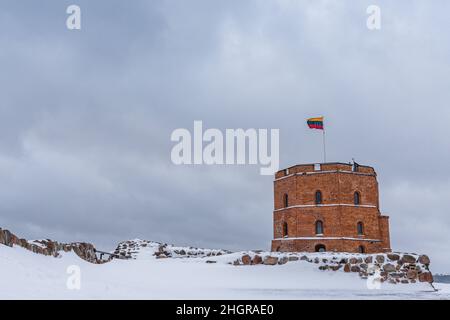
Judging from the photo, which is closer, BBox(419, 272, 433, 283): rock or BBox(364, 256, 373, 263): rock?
BBox(419, 272, 433, 283): rock

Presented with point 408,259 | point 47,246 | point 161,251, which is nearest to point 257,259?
point 408,259

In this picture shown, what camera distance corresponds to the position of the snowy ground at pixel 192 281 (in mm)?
8141

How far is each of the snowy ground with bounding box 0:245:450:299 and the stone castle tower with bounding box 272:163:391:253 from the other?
14.0m

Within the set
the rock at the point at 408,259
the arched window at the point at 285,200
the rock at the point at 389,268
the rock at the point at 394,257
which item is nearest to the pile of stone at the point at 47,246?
the rock at the point at 389,268

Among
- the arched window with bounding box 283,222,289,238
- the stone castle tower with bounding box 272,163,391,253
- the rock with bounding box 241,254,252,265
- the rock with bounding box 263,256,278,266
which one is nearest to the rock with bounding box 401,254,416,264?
the rock with bounding box 263,256,278,266

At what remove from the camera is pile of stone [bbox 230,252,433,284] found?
14.6m

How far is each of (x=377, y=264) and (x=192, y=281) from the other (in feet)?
21.1

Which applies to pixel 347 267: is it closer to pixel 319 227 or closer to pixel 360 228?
pixel 319 227

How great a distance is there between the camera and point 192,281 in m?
13.4

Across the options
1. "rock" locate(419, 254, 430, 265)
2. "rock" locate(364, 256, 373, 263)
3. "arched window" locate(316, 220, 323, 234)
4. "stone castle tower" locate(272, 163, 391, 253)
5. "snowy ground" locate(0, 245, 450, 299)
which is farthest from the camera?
"arched window" locate(316, 220, 323, 234)

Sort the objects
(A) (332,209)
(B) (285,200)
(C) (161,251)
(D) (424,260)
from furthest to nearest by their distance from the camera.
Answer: (B) (285,200)
(A) (332,209)
(C) (161,251)
(D) (424,260)

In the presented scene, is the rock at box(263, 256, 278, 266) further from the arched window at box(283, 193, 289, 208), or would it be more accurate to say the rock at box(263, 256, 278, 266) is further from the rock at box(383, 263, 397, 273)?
the arched window at box(283, 193, 289, 208)
